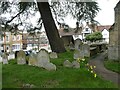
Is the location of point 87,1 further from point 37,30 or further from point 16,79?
point 16,79

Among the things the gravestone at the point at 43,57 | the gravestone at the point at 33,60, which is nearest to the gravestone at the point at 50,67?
the gravestone at the point at 43,57

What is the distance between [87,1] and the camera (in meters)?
15.1

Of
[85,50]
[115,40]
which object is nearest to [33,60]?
[85,50]

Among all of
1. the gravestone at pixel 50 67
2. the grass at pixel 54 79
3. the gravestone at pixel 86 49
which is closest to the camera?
the grass at pixel 54 79

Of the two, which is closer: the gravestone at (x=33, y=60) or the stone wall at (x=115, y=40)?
the gravestone at (x=33, y=60)

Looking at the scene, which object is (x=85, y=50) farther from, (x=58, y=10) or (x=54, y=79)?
(x=54, y=79)

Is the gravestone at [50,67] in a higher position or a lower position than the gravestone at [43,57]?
lower

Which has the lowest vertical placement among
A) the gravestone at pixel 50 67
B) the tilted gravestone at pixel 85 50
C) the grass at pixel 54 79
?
the grass at pixel 54 79

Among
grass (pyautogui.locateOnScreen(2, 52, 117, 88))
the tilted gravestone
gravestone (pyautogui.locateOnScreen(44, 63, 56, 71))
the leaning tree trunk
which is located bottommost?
grass (pyautogui.locateOnScreen(2, 52, 117, 88))

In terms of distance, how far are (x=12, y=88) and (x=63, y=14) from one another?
37.4ft

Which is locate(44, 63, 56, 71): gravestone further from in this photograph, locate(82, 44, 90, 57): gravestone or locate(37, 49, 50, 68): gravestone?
locate(82, 44, 90, 57): gravestone

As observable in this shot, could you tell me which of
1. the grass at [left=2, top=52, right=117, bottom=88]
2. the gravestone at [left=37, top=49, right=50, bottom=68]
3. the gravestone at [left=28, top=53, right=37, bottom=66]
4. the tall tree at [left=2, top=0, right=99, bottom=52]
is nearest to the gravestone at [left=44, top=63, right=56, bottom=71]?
the gravestone at [left=37, top=49, right=50, bottom=68]

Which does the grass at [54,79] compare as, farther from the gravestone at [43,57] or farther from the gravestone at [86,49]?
the gravestone at [86,49]

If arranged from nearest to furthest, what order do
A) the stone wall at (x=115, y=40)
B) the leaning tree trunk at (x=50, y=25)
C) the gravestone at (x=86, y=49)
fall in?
the stone wall at (x=115, y=40)
the gravestone at (x=86, y=49)
the leaning tree trunk at (x=50, y=25)
